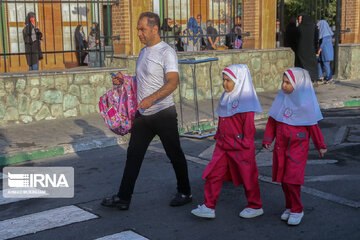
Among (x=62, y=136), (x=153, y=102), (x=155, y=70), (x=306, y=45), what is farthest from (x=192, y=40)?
(x=153, y=102)

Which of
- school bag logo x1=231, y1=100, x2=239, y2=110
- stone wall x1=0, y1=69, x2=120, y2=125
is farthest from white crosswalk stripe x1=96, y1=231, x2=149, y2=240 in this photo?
stone wall x1=0, y1=69, x2=120, y2=125

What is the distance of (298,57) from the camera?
1425 cm

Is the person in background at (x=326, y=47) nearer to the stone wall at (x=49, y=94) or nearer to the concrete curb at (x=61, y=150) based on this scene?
the stone wall at (x=49, y=94)

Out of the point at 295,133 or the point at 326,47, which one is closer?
the point at 295,133

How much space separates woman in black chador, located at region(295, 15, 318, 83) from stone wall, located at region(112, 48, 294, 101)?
1.80 ft

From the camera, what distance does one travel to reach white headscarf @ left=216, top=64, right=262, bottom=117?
15.9 feet

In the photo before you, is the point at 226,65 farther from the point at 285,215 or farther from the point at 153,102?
the point at 285,215

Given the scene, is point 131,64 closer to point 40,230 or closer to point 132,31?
point 132,31

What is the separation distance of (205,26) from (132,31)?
4762mm

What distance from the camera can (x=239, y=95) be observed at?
4.90 metres

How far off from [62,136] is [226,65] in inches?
222

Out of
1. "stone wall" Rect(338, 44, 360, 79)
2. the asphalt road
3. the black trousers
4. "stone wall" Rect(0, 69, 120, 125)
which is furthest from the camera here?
"stone wall" Rect(338, 44, 360, 79)

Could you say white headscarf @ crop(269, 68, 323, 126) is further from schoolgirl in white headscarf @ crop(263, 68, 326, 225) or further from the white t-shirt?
the white t-shirt

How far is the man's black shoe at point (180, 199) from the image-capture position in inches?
211
